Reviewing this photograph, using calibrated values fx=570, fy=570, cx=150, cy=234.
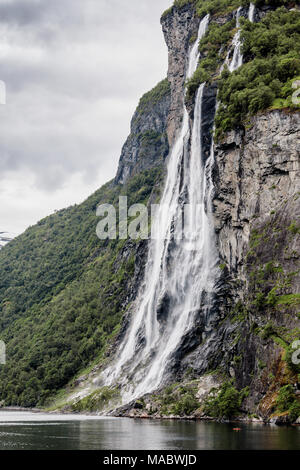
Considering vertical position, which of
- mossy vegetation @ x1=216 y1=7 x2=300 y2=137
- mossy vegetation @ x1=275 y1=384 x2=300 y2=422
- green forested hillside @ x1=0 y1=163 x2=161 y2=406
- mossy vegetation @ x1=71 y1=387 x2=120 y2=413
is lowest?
mossy vegetation @ x1=71 y1=387 x2=120 y2=413

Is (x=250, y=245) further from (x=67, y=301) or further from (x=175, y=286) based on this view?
(x=67, y=301)

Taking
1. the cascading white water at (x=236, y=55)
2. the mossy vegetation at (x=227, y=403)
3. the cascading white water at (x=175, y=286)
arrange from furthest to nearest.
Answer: the cascading white water at (x=236, y=55), the cascading white water at (x=175, y=286), the mossy vegetation at (x=227, y=403)

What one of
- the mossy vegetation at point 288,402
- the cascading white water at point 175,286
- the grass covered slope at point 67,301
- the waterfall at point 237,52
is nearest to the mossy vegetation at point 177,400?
the cascading white water at point 175,286

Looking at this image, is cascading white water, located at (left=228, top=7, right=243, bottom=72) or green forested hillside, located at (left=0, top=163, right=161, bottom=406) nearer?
cascading white water, located at (left=228, top=7, right=243, bottom=72)

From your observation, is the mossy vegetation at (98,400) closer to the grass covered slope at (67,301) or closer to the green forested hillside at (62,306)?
the grass covered slope at (67,301)

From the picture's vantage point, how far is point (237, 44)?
85.6m

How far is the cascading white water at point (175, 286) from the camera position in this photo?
73169mm

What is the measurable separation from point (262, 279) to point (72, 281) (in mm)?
106935

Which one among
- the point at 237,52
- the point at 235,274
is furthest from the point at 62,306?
the point at 235,274

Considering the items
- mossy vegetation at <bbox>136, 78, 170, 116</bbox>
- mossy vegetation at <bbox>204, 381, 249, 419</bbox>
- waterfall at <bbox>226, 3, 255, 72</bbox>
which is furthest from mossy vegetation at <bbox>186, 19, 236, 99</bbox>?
mossy vegetation at <bbox>136, 78, 170, 116</bbox>

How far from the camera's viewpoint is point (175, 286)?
8019 cm

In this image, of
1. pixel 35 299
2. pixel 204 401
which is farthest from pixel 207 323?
pixel 35 299

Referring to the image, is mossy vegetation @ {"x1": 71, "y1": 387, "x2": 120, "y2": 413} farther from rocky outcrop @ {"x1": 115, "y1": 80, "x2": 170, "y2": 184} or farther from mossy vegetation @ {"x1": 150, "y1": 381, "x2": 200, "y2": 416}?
rocky outcrop @ {"x1": 115, "y1": 80, "x2": 170, "y2": 184}

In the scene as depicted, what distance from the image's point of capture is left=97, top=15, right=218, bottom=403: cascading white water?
73169 millimetres
